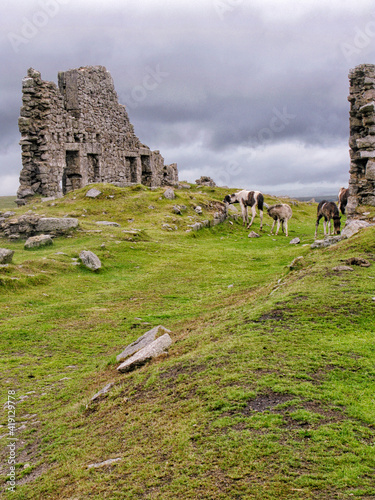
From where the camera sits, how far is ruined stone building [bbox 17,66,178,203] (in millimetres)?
32062

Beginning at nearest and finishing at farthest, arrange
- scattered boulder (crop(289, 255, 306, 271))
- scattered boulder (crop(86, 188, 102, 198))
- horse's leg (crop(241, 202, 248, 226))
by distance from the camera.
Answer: scattered boulder (crop(289, 255, 306, 271)) < scattered boulder (crop(86, 188, 102, 198)) < horse's leg (crop(241, 202, 248, 226))

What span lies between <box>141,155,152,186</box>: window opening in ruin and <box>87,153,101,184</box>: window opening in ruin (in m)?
7.83

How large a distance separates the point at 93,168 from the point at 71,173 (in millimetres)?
2507

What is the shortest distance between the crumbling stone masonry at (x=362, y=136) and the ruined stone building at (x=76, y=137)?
19.4 metres

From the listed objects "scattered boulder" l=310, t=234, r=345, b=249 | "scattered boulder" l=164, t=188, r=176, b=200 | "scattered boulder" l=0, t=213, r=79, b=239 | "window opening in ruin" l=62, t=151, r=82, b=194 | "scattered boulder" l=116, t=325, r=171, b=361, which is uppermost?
"window opening in ruin" l=62, t=151, r=82, b=194

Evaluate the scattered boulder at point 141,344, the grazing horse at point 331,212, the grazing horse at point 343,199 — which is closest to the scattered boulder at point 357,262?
the scattered boulder at point 141,344

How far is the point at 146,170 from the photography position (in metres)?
45.2

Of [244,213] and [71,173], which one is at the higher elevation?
[71,173]

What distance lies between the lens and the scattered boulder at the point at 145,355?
7.87 metres

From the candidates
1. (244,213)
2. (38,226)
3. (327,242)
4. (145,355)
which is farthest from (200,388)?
(244,213)

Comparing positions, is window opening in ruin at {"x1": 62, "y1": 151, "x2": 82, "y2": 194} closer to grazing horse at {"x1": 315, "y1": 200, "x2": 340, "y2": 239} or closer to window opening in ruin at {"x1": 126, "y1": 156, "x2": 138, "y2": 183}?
window opening in ruin at {"x1": 126, "y1": 156, "x2": 138, "y2": 183}

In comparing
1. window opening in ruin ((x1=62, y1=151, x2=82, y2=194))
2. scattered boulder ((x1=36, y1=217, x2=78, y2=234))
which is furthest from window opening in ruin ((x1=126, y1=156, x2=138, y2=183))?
scattered boulder ((x1=36, y1=217, x2=78, y2=234))

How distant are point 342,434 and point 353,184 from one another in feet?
60.5

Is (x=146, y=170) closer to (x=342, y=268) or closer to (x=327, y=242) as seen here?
(x=327, y=242)
